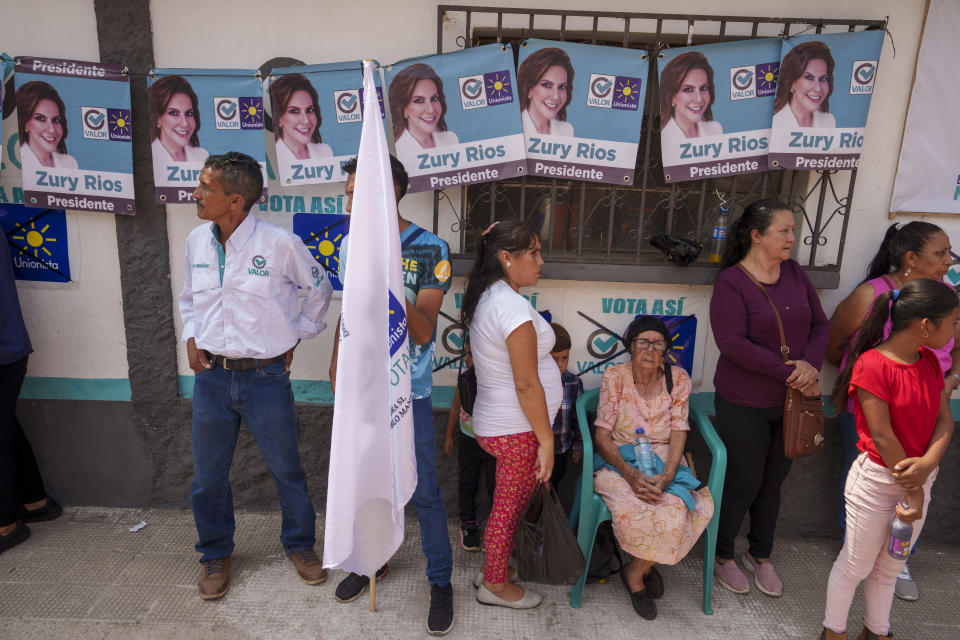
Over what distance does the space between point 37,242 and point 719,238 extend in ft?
12.5

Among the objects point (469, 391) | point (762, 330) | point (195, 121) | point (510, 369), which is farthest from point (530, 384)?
point (195, 121)

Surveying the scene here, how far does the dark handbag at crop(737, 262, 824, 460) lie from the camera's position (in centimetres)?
307

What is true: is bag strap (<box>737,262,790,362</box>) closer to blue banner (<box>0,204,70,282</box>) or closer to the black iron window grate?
the black iron window grate

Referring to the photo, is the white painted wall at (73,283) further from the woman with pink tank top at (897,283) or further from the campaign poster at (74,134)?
the woman with pink tank top at (897,283)

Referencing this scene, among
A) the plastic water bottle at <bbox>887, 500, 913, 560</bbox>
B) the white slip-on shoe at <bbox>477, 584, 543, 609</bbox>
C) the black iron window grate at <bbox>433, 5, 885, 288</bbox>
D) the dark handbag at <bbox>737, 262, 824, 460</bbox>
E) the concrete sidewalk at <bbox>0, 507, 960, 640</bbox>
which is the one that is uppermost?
the black iron window grate at <bbox>433, 5, 885, 288</bbox>

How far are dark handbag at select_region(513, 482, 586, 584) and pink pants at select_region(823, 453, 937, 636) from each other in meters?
1.10

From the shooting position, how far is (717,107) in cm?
339

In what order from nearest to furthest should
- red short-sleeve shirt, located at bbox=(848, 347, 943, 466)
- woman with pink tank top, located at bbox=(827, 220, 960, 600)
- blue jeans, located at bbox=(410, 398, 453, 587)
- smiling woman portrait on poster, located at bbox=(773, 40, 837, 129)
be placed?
red short-sleeve shirt, located at bbox=(848, 347, 943, 466)
blue jeans, located at bbox=(410, 398, 453, 587)
woman with pink tank top, located at bbox=(827, 220, 960, 600)
smiling woman portrait on poster, located at bbox=(773, 40, 837, 129)

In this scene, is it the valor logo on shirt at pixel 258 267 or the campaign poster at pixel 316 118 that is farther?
the campaign poster at pixel 316 118

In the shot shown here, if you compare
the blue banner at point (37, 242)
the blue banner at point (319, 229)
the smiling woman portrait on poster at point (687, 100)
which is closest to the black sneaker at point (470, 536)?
the blue banner at point (319, 229)

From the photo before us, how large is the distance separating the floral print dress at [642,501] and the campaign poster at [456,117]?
51.3 inches

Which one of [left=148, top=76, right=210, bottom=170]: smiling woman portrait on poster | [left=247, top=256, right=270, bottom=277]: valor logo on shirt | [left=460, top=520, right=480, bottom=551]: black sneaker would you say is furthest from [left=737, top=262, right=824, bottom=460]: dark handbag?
[left=148, top=76, right=210, bottom=170]: smiling woman portrait on poster

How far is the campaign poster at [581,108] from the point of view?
10.9 ft

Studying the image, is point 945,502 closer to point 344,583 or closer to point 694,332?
point 694,332
